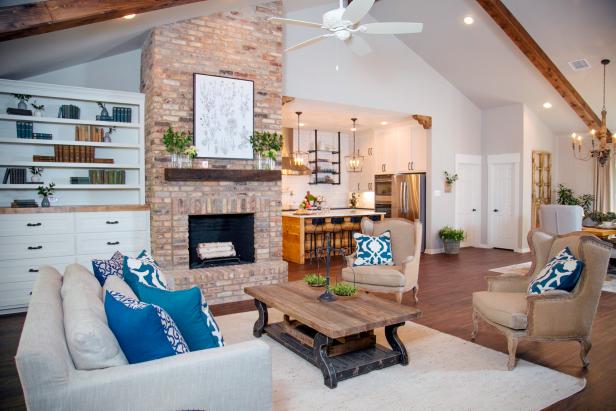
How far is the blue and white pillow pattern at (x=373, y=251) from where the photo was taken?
198 inches

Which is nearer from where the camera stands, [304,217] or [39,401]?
[39,401]

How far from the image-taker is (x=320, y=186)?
10.8 metres

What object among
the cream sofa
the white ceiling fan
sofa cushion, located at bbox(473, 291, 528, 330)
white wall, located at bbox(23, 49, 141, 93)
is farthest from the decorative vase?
the cream sofa

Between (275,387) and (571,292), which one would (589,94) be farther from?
(275,387)

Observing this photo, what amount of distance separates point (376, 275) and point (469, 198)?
5.67 m

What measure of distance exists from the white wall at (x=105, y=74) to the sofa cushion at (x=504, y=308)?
199 inches

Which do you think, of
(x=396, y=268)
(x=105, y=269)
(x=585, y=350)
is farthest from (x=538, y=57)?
(x=105, y=269)

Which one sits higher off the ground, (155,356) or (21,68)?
(21,68)

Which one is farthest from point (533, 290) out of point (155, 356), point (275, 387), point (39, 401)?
point (39, 401)

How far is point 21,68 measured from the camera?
482cm

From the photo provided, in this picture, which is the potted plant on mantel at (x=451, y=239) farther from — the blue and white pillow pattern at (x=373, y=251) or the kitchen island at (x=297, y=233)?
the blue and white pillow pattern at (x=373, y=251)

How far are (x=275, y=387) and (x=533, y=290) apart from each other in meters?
2.12

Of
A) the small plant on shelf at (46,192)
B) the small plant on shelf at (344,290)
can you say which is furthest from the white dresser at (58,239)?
the small plant on shelf at (344,290)

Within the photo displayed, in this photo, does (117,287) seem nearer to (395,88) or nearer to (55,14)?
(55,14)
